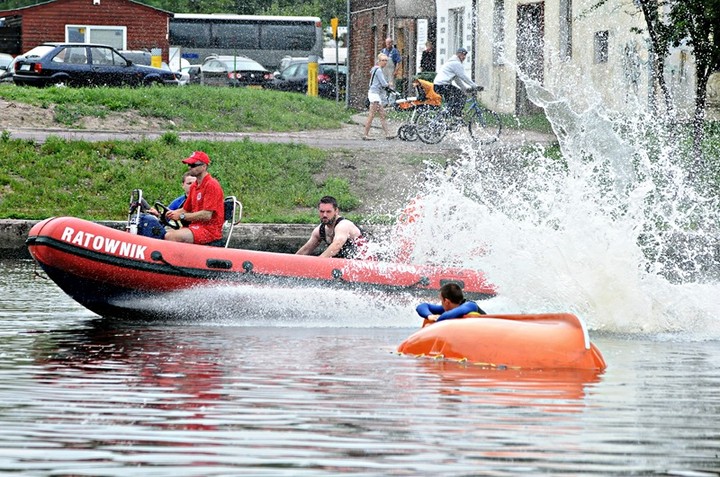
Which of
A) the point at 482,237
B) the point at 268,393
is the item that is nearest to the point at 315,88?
the point at 482,237

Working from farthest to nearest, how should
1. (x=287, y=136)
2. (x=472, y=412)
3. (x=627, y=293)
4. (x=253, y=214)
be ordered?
(x=287, y=136) < (x=253, y=214) < (x=627, y=293) < (x=472, y=412)

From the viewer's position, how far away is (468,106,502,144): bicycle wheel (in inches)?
1194

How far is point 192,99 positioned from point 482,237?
18.0 m

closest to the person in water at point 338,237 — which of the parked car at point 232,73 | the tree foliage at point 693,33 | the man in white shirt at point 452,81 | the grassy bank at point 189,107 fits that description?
the tree foliage at point 693,33

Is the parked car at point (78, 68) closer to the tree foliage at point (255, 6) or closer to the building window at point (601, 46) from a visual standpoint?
the building window at point (601, 46)

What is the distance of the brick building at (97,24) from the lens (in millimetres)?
59969

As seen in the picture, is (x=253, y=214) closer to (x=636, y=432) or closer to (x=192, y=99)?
(x=192, y=99)

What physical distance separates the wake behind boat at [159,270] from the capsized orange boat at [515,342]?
340cm

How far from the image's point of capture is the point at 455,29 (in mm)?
42156

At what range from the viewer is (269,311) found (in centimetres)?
1612

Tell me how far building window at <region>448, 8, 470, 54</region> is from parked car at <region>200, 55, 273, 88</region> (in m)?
14.8

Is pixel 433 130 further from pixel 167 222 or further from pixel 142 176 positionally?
pixel 167 222

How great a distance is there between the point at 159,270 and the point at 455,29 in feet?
90.1

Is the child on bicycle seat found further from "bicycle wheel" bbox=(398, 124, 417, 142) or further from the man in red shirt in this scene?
the man in red shirt
